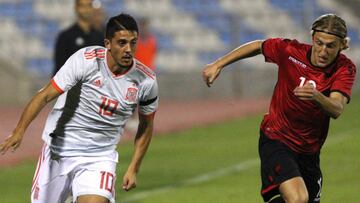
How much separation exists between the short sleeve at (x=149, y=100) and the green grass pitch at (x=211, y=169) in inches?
164

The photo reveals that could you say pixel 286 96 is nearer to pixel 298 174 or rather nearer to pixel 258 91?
pixel 298 174

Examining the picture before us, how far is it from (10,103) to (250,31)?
6659 mm

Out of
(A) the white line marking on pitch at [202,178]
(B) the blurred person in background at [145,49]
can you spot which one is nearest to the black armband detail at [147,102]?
(A) the white line marking on pitch at [202,178]

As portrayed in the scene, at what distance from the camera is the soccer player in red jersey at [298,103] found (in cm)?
885

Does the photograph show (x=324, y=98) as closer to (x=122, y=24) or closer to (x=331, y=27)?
(x=331, y=27)

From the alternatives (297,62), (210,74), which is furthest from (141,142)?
(297,62)

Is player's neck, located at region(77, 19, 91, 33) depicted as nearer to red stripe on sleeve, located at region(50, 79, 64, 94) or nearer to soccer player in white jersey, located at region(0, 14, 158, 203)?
soccer player in white jersey, located at region(0, 14, 158, 203)

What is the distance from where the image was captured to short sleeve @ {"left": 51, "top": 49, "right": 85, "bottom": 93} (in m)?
8.74

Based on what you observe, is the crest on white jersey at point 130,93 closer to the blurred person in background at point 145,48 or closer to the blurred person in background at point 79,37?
the blurred person in background at point 79,37

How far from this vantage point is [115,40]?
8.91 metres

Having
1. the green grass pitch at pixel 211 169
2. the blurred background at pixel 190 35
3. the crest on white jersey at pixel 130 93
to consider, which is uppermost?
the crest on white jersey at pixel 130 93

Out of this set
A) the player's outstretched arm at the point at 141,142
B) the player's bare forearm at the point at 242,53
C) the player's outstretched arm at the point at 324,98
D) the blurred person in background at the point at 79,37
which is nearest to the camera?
the player's outstretched arm at the point at 324,98

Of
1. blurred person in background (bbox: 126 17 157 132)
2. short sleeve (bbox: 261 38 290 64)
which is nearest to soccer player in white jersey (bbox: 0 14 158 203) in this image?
short sleeve (bbox: 261 38 290 64)

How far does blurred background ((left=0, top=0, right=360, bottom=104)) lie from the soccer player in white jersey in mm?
19286
